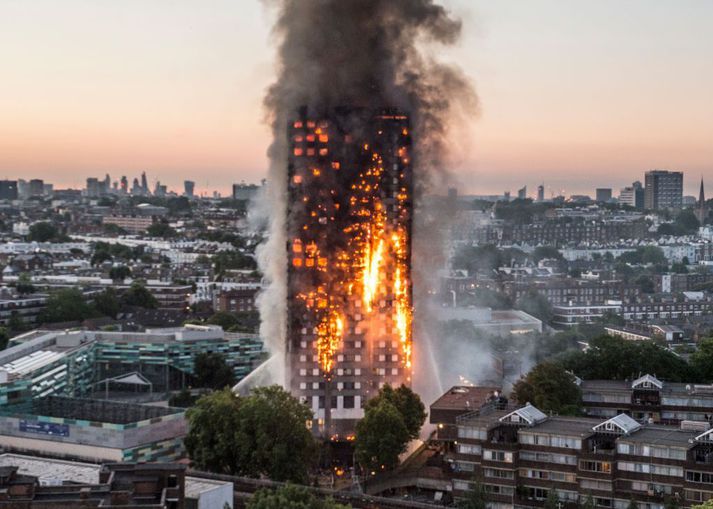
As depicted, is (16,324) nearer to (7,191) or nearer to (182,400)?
(182,400)

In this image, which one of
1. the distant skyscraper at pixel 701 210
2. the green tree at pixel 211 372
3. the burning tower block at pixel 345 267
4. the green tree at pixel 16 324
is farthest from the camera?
the distant skyscraper at pixel 701 210

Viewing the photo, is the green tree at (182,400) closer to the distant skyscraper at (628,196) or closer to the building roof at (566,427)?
the building roof at (566,427)

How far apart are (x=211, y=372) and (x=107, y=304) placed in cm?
2342

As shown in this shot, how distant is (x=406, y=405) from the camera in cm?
3550

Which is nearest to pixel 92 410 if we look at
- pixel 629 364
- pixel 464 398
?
pixel 464 398

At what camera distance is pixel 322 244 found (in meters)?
38.8

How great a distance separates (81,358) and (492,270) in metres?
44.8

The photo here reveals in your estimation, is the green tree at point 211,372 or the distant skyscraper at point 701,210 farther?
the distant skyscraper at point 701,210

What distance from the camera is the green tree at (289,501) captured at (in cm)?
2378

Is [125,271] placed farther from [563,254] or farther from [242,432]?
[242,432]

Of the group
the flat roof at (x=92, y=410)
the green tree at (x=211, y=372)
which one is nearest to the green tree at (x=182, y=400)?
the green tree at (x=211, y=372)

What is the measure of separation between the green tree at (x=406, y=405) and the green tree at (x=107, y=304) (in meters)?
35.8

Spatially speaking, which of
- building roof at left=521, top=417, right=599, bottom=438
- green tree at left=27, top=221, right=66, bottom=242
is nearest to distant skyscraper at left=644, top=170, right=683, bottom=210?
green tree at left=27, top=221, right=66, bottom=242

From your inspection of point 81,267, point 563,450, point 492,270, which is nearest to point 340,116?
point 563,450
